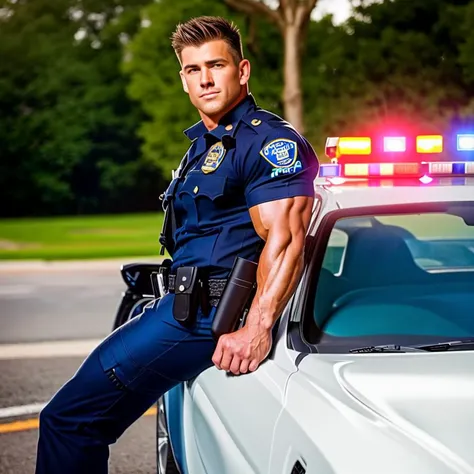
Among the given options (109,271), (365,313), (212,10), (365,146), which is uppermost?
(212,10)

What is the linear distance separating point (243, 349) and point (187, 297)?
0.23m

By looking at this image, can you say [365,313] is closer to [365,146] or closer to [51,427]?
[365,146]

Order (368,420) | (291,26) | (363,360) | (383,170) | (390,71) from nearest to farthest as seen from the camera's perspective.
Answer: (368,420) < (363,360) < (383,170) < (291,26) < (390,71)

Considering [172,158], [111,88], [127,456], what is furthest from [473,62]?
[127,456]

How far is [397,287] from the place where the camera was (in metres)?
3.19

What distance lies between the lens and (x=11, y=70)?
50.2m

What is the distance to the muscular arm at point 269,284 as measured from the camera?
2.33 m

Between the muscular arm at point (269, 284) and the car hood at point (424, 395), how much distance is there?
0.23 metres

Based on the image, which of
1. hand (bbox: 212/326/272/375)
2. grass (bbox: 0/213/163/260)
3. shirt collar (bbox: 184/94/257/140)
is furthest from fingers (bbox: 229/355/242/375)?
grass (bbox: 0/213/163/260)

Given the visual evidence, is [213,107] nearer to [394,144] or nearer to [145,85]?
[394,144]

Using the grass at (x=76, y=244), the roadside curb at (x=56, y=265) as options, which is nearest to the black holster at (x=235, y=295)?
the roadside curb at (x=56, y=265)

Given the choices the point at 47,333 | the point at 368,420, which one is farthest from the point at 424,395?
the point at 47,333

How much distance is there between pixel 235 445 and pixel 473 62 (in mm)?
35608

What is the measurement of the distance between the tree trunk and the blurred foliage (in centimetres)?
934
